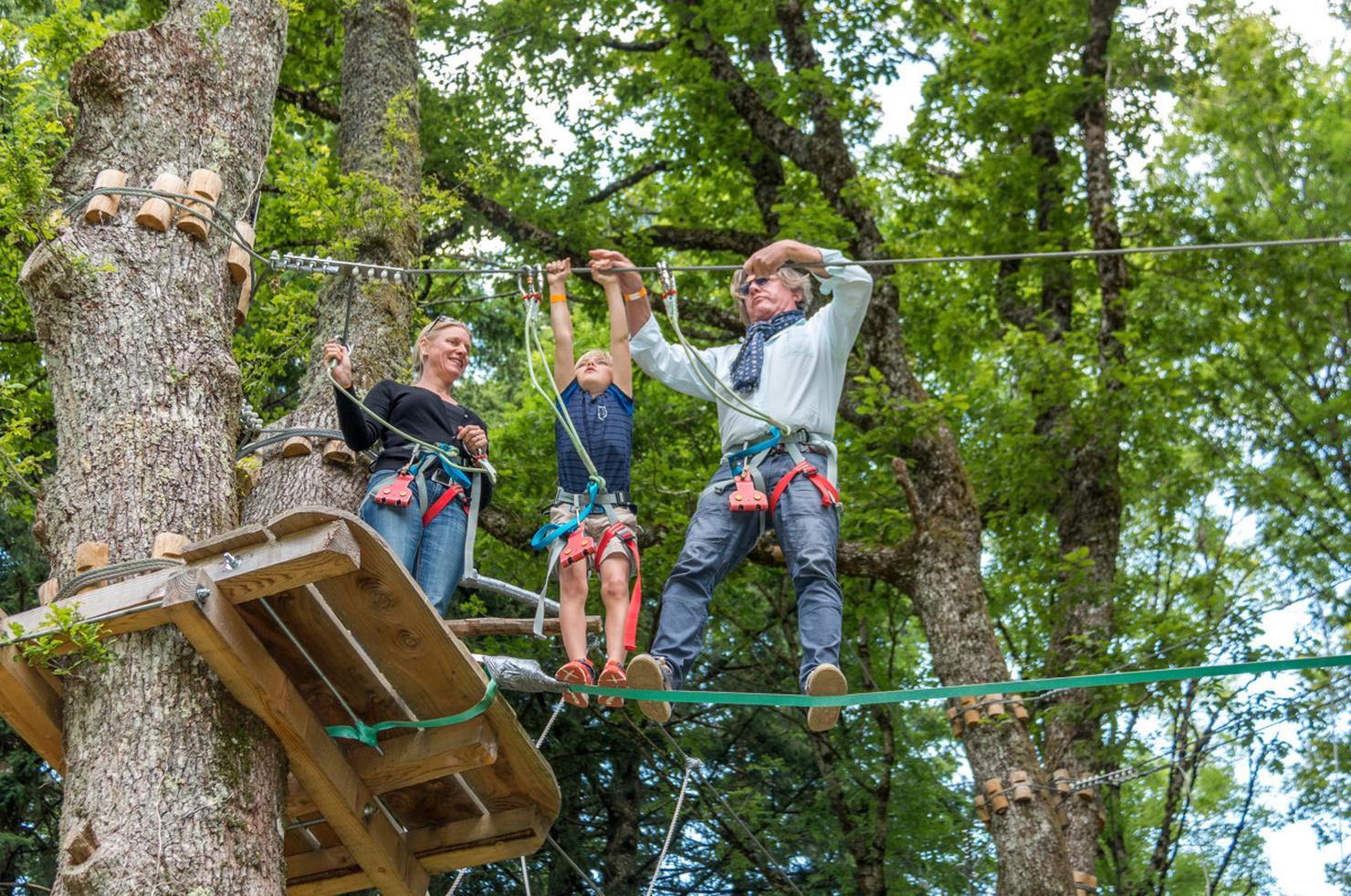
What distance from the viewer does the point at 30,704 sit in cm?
460

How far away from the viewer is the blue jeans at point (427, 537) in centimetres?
518

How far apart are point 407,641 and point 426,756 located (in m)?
0.51

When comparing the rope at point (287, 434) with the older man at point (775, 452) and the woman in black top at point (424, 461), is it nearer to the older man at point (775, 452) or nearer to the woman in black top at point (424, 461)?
the woman in black top at point (424, 461)

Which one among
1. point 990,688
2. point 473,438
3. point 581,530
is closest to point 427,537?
point 473,438

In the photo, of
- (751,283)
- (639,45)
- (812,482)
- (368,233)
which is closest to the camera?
(812,482)

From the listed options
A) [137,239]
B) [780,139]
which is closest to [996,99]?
[780,139]

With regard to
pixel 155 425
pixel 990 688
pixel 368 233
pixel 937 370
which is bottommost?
pixel 990 688

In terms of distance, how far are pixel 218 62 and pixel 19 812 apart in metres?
6.65

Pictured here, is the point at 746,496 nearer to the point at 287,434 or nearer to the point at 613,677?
the point at 613,677

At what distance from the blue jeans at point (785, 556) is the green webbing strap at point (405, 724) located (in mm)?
569

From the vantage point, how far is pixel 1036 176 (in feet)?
39.8

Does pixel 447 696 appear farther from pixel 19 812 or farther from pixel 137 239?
pixel 19 812

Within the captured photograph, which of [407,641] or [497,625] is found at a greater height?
[497,625]

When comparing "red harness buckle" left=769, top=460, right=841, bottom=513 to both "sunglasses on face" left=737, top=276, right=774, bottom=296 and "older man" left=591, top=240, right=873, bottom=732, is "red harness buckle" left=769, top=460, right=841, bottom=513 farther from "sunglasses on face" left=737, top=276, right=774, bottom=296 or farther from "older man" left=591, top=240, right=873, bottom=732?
"sunglasses on face" left=737, top=276, right=774, bottom=296
